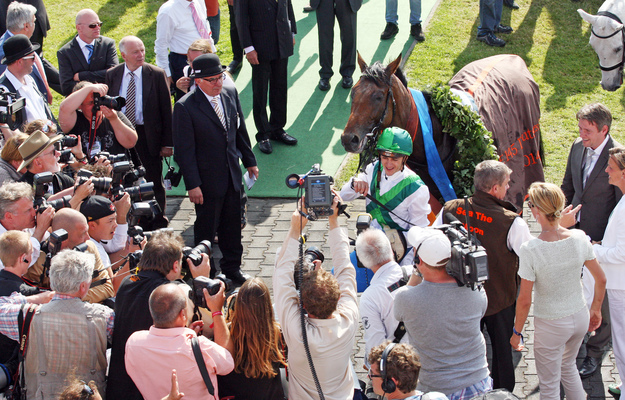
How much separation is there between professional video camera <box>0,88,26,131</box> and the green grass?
3.75 m

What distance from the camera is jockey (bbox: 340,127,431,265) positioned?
201 inches

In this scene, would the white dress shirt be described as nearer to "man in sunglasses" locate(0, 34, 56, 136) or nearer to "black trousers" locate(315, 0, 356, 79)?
"man in sunglasses" locate(0, 34, 56, 136)

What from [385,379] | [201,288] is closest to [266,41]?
[201,288]

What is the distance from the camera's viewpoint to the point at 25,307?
3.82 meters

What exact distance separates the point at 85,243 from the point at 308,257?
5.31 feet

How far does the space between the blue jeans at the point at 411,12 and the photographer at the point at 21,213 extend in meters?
7.39

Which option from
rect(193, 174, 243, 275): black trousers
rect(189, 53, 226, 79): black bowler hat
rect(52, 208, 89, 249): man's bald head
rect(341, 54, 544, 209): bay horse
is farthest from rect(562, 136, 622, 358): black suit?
rect(52, 208, 89, 249): man's bald head

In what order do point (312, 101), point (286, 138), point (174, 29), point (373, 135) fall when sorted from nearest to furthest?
point (373, 135) → point (174, 29) → point (286, 138) → point (312, 101)

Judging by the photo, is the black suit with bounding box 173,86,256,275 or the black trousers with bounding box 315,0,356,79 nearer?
the black suit with bounding box 173,86,256,275

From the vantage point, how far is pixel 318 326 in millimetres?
3672

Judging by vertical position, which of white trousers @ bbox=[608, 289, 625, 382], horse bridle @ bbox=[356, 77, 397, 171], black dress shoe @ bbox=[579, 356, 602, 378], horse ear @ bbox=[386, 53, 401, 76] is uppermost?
horse ear @ bbox=[386, 53, 401, 76]

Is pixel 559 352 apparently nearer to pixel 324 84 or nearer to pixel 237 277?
pixel 237 277

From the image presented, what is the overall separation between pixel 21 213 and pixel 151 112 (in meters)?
2.45

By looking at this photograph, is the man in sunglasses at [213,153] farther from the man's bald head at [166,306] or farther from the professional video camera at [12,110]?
the man's bald head at [166,306]
